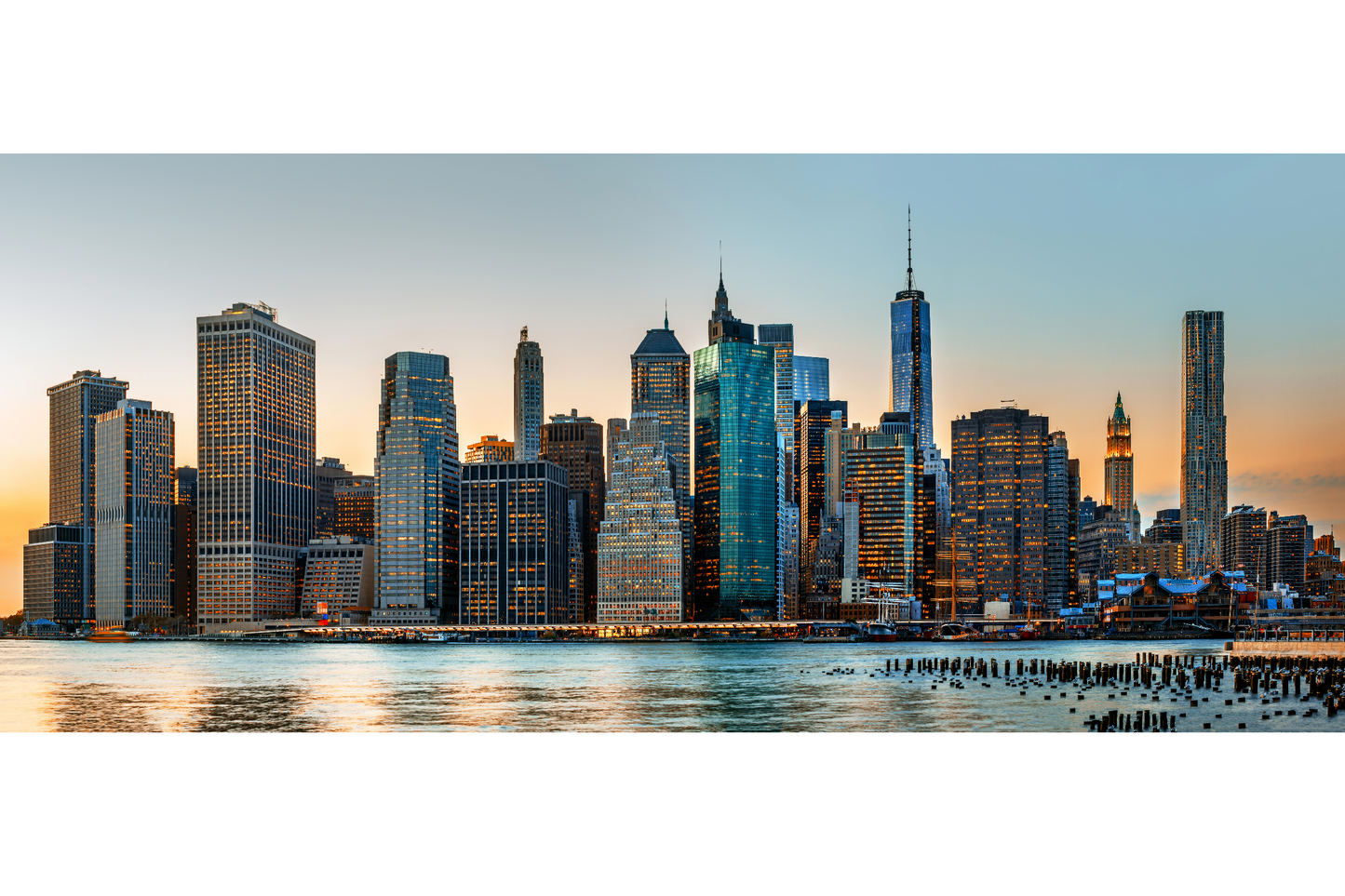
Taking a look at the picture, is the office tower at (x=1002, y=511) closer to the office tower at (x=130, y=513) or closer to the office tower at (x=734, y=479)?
the office tower at (x=734, y=479)

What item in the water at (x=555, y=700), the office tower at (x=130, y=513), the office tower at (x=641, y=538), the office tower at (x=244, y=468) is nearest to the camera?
the water at (x=555, y=700)

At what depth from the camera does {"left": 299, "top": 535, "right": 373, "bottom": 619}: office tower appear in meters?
169

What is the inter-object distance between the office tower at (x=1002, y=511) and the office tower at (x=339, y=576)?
87.9 meters

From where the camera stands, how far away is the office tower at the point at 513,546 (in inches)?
6398

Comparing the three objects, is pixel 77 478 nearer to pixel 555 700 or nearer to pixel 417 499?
pixel 417 499

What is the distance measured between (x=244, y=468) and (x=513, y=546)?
131ft

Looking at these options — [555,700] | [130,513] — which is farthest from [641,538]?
[555,700]

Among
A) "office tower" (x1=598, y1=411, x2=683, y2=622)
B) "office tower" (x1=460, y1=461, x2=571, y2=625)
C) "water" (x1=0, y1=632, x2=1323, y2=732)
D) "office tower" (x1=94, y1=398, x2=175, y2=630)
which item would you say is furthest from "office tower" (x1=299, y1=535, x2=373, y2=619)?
"water" (x1=0, y1=632, x2=1323, y2=732)

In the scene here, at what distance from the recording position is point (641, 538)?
163375 millimetres

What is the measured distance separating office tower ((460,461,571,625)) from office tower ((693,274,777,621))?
2079 cm

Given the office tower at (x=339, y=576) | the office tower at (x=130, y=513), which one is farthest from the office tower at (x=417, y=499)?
the office tower at (x=130, y=513)

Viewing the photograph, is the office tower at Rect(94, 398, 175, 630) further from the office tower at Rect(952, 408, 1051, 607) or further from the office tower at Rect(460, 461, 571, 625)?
the office tower at Rect(952, 408, 1051, 607)
